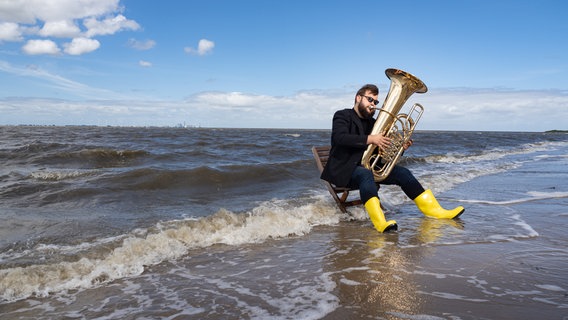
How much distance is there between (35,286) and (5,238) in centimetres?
196

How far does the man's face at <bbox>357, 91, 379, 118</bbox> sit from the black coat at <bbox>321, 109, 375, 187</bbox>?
0.39 feet

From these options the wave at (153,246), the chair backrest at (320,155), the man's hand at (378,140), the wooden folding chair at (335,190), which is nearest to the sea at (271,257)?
the wave at (153,246)

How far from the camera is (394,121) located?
17.3 feet

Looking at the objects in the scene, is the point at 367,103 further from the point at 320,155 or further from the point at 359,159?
the point at 320,155

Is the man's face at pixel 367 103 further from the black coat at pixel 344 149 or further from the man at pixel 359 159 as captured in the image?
the black coat at pixel 344 149

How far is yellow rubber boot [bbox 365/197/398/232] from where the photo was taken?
15.2 feet

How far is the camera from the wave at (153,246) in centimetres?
325

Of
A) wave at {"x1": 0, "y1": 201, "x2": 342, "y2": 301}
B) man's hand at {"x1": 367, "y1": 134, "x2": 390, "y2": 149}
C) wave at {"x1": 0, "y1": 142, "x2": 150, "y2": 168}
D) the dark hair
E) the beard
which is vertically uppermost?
the dark hair

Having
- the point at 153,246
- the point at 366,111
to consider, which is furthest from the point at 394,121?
the point at 153,246

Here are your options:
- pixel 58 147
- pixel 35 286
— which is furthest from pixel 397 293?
pixel 58 147

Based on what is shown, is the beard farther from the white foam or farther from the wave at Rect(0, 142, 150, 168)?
the wave at Rect(0, 142, 150, 168)

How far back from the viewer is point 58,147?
1552 cm

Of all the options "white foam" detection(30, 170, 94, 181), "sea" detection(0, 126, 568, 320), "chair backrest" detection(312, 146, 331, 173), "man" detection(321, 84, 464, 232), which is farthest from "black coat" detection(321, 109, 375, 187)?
"white foam" detection(30, 170, 94, 181)

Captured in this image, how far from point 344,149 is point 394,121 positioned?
2.44 ft
